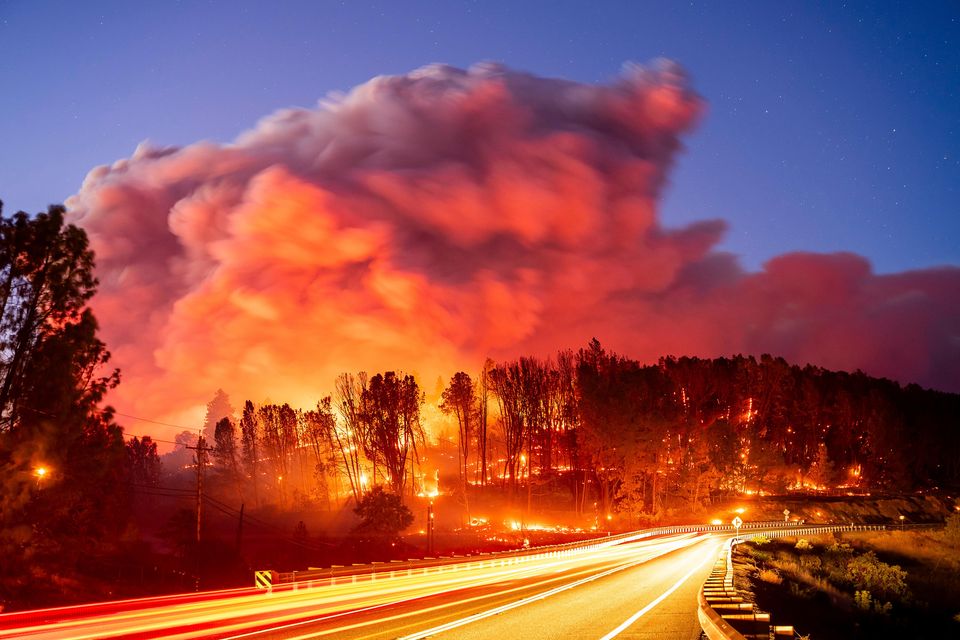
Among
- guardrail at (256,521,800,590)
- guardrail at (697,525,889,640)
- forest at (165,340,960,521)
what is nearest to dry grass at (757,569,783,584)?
guardrail at (256,521,800,590)

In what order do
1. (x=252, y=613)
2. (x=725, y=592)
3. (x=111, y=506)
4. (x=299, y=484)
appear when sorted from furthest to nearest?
(x=299, y=484), (x=111, y=506), (x=252, y=613), (x=725, y=592)

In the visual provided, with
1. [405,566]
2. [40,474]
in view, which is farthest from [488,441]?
[40,474]

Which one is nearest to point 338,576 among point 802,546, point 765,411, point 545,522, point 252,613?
point 252,613

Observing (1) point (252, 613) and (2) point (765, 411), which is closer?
(1) point (252, 613)

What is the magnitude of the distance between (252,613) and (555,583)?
39.0ft

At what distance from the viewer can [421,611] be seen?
20.0 meters

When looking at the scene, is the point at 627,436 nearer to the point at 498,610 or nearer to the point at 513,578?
the point at 513,578

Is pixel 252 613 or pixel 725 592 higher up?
pixel 725 592

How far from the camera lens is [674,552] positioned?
46250mm

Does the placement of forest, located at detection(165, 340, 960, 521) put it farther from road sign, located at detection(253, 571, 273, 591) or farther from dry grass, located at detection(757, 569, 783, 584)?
road sign, located at detection(253, 571, 273, 591)

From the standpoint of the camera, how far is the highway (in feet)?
52.9

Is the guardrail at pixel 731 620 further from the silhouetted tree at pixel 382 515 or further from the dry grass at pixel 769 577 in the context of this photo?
the silhouetted tree at pixel 382 515

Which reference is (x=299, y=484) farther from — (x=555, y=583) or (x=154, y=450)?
(x=555, y=583)

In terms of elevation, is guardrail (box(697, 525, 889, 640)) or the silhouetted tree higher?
guardrail (box(697, 525, 889, 640))
